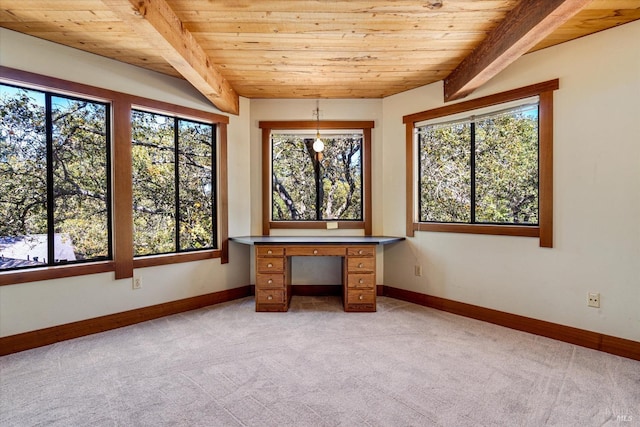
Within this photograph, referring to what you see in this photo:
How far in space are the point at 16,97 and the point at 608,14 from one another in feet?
14.8

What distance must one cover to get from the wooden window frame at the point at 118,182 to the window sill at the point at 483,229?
8.55 ft

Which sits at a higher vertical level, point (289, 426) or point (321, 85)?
point (321, 85)

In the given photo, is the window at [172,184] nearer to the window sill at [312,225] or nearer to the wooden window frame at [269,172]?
the wooden window frame at [269,172]

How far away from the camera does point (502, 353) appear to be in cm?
256

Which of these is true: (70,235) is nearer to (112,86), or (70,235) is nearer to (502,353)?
(112,86)

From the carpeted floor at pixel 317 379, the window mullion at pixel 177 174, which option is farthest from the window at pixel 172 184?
the carpeted floor at pixel 317 379

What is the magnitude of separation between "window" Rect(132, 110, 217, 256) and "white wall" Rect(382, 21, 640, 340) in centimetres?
301

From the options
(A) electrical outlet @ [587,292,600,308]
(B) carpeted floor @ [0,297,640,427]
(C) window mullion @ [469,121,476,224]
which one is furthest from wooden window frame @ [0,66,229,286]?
(A) electrical outlet @ [587,292,600,308]

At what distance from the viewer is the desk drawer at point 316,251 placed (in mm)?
3594

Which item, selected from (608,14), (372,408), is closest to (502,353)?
(372,408)

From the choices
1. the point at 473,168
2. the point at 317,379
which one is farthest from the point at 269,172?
the point at 317,379

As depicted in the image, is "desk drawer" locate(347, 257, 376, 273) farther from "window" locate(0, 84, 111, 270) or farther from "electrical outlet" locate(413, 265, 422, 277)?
"window" locate(0, 84, 111, 270)

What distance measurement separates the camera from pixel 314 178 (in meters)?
4.31

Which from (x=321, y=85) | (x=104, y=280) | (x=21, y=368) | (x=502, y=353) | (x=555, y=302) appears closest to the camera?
(x=21, y=368)
